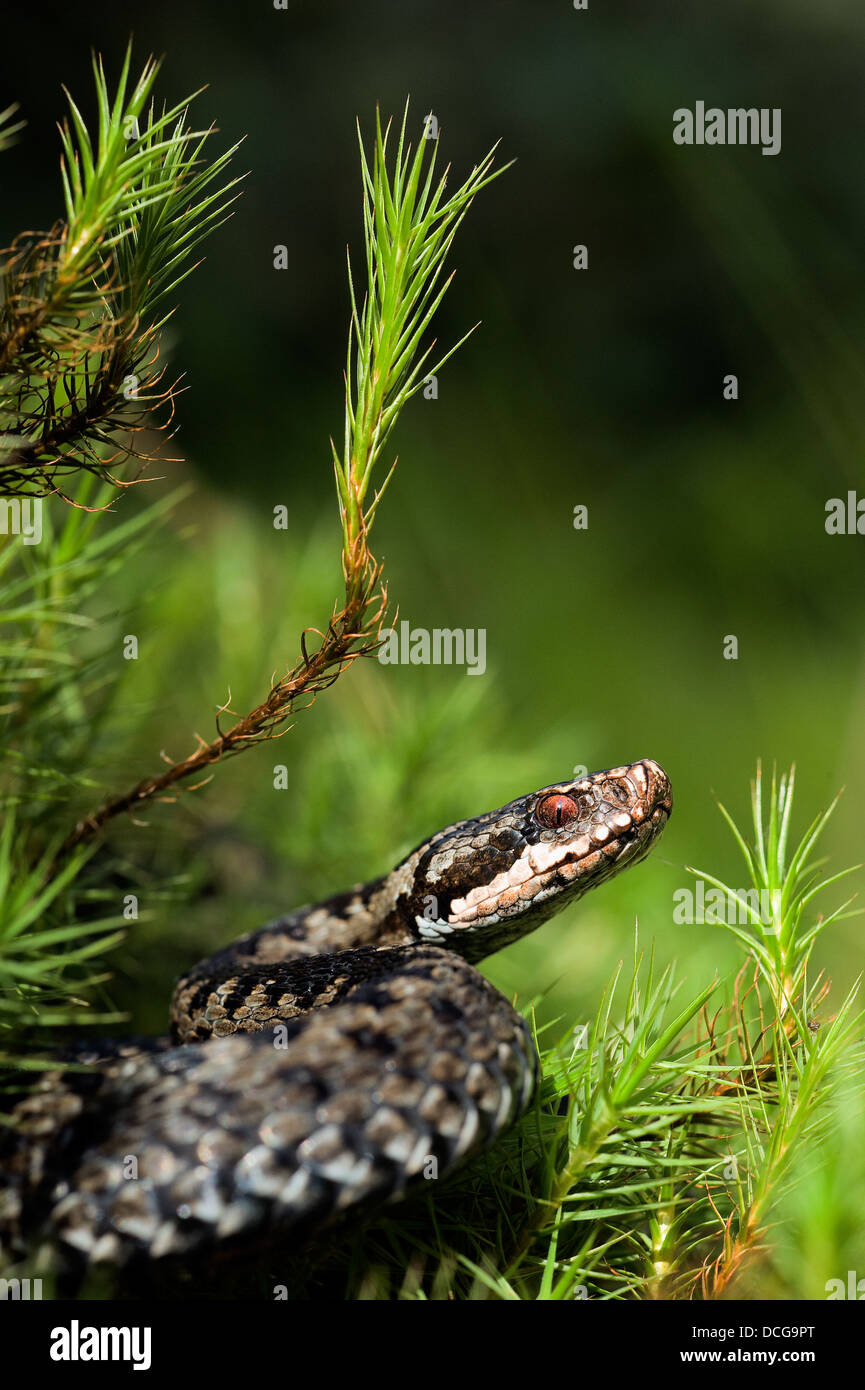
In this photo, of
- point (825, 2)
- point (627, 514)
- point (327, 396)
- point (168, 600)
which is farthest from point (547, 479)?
point (168, 600)

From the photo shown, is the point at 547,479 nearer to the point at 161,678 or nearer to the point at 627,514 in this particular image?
the point at 627,514

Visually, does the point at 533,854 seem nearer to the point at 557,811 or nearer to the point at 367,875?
the point at 557,811

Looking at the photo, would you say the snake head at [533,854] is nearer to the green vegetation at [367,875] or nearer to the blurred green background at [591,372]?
the green vegetation at [367,875]

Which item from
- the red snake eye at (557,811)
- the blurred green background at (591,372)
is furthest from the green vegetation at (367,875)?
the blurred green background at (591,372)

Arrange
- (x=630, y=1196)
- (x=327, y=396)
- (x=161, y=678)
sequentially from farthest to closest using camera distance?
(x=327, y=396)
(x=161, y=678)
(x=630, y=1196)

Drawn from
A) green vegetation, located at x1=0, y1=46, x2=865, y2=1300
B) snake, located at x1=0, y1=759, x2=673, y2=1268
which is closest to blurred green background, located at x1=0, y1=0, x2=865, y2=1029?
green vegetation, located at x1=0, y1=46, x2=865, y2=1300
